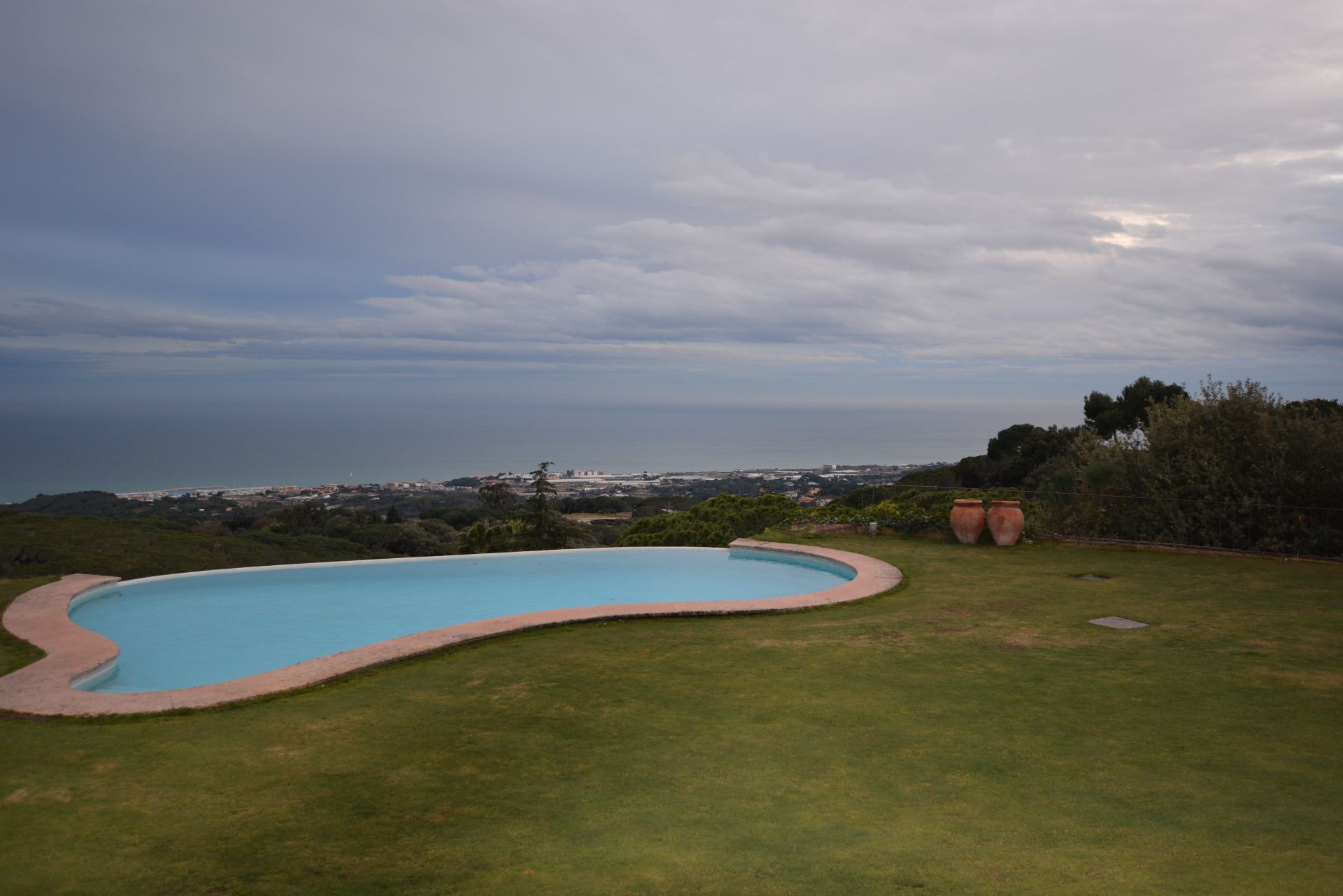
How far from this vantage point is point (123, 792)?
3.74m

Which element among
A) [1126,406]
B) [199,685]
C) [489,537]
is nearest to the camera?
[199,685]

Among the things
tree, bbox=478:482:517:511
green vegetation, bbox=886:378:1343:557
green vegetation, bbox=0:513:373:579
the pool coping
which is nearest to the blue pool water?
the pool coping

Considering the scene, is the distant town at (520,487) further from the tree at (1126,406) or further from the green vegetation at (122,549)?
the green vegetation at (122,549)

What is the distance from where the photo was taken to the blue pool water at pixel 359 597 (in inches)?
308

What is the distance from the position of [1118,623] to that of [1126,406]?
74.9 ft

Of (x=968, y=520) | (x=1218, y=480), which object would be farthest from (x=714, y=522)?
(x=1218, y=480)

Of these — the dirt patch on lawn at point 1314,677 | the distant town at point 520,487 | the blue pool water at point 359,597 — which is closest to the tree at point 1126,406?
the distant town at point 520,487

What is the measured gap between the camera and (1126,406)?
26797 mm

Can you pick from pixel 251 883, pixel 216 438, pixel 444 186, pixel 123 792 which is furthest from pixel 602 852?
pixel 216 438

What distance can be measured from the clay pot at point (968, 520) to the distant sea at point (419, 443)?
15275 millimetres

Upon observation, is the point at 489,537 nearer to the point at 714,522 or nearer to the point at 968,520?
the point at 714,522

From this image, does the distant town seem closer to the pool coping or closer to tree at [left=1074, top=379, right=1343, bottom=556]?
tree at [left=1074, top=379, right=1343, bottom=556]

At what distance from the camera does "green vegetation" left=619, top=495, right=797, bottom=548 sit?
56.5ft

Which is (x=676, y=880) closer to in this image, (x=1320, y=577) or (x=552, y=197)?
(x=1320, y=577)
